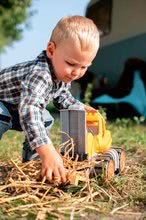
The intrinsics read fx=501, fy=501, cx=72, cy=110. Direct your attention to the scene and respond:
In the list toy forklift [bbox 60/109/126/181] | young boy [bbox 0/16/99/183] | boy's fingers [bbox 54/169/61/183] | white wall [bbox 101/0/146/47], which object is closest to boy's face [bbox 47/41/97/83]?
young boy [bbox 0/16/99/183]

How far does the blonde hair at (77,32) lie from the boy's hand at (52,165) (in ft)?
1.99

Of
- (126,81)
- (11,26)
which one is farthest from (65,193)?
(11,26)

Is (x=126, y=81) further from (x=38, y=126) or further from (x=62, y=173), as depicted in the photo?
(x=62, y=173)

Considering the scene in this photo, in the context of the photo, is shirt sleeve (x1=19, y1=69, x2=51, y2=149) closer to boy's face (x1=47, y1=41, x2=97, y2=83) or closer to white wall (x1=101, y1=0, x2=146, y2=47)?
boy's face (x1=47, y1=41, x2=97, y2=83)

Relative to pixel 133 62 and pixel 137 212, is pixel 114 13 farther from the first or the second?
pixel 137 212

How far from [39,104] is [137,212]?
0.77 metres

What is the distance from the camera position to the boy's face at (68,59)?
2.71 m

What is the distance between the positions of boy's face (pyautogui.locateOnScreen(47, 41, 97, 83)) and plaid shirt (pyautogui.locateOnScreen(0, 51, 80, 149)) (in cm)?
6

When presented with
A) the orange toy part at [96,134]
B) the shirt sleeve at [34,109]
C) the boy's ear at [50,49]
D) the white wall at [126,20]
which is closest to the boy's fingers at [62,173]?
the shirt sleeve at [34,109]

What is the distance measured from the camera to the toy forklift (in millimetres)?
2779

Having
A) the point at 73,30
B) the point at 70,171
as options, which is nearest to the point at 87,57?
the point at 73,30

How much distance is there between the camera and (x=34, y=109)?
2615 mm

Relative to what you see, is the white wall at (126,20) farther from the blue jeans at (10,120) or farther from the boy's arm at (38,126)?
the boy's arm at (38,126)

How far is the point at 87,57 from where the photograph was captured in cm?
272
